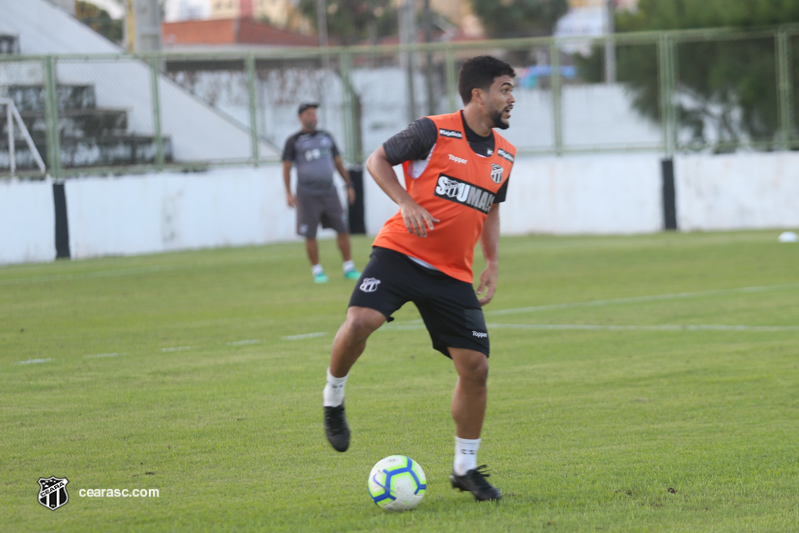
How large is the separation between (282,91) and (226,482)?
18070mm

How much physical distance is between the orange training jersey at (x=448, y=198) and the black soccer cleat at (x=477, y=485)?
2.92 ft

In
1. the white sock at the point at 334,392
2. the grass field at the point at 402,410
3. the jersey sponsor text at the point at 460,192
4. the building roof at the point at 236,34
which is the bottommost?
the grass field at the point at 402,410

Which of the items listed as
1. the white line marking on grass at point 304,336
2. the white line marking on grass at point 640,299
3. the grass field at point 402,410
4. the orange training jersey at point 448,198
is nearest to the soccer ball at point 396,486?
the grass field at point 402,410

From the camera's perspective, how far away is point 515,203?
20.7 metres

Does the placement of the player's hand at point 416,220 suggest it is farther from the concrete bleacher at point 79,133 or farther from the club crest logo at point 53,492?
the concrete bleacher at point 79,133

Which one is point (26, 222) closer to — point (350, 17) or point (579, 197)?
point (579, 197)

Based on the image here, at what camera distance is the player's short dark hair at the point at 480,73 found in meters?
4.94

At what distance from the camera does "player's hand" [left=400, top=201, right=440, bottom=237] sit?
4719mm

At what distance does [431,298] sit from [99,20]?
2383cm

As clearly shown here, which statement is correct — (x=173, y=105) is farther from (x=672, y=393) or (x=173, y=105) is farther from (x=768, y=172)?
(x=672, y=393)

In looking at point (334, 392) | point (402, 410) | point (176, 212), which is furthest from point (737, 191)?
point (334, 392)

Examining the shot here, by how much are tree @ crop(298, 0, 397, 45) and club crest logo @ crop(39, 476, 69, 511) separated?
73.7 metres

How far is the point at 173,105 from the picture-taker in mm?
21703

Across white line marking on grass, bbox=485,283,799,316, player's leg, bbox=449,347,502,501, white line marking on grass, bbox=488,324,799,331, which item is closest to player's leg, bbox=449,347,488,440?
Answer: player's leg, bbox=449,347,502,501
